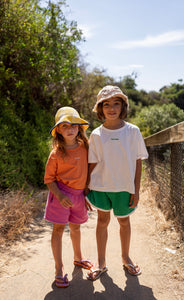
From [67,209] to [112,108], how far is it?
0.94m

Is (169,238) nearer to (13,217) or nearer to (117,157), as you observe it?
(117,157)

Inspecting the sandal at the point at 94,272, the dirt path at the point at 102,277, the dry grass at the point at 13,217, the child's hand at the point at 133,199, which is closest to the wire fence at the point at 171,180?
the dirt path at the point at 102,277

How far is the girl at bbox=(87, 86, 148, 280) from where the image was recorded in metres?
2.24

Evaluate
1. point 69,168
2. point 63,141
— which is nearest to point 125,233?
point 69,168

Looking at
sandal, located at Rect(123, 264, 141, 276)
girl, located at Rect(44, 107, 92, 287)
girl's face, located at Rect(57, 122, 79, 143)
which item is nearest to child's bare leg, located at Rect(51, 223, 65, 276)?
girl, located at Rect(44, 107, 92, 287)

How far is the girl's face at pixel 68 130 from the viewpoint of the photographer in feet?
7.47

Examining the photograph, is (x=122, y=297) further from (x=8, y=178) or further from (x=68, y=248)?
(x=8, y=178)

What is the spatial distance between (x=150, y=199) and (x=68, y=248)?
79.1 inches

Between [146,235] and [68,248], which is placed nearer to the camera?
[68,248]

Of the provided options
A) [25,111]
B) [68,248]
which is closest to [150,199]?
[68,248]

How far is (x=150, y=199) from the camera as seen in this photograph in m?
4.54

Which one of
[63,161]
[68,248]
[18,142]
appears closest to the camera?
[63,161]

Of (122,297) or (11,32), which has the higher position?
(11,32)

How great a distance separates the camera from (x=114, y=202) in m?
2.29
